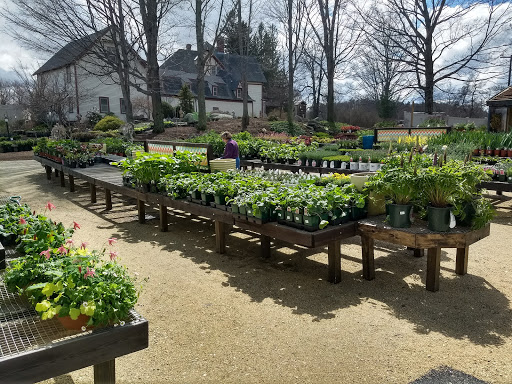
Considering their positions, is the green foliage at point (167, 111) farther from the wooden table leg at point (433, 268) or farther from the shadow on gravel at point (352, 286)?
the wooden table leg at point (433, 268)

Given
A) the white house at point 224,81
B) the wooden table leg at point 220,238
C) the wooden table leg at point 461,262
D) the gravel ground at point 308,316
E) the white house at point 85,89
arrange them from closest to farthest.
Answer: the gravel ground at point 308,316 → the wooden table leg at point 461,262 → the wooden table leg at point 220,238 → the white house at point 85,89 → the white house at point 224,81

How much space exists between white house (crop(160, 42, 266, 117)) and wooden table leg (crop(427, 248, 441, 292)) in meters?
39.5

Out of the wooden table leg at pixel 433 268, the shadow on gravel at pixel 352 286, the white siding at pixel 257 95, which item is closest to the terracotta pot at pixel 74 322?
the shadow on gravel at pixel 352 286

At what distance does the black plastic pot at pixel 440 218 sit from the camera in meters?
4.34

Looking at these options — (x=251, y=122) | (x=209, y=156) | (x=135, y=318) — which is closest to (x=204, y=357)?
(x=135, y=318)

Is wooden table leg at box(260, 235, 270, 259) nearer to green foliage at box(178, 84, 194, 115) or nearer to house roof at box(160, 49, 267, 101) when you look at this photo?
green foliage at box(178, 84, 194, 115)

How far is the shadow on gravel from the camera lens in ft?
12.8

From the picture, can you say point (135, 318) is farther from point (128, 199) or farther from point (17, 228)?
point (128, 199)

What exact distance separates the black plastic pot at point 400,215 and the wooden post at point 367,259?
387 millimetres

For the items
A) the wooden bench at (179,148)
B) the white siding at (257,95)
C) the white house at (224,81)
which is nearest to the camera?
the wooden bench at (179,148)

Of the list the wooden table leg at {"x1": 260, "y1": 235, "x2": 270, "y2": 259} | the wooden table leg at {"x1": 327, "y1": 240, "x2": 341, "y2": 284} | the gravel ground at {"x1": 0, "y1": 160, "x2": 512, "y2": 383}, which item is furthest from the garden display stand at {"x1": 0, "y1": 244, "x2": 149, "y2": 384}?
the wooden table leg at {"x1": 260, "y1": 235, "x2": 270, "y2": 259}

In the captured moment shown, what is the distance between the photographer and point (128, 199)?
10.4 meters

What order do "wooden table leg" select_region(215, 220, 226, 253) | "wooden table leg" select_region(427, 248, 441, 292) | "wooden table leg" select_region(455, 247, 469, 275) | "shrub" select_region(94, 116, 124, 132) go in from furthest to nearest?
"shrub" select_region(94, 116, 124, 132) → "wooden table leg" select_region(215, 220, 226, 253) → "wooden table leg" select_region(455, 247, 469, 275) → "wooden table leg" select_region(427, 248, 441, 292)

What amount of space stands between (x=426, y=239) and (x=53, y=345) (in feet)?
11.4
